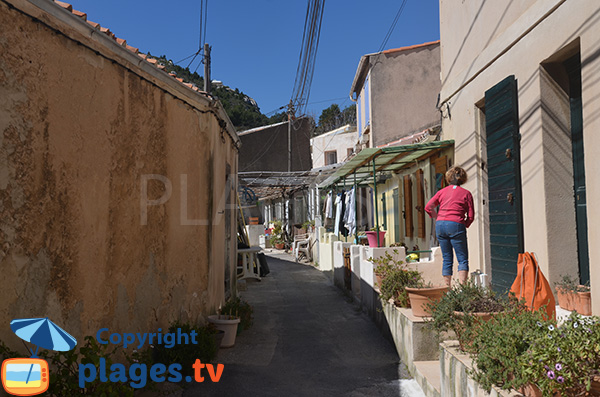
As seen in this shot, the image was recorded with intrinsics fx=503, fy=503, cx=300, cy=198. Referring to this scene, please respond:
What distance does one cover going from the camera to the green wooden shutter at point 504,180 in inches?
227

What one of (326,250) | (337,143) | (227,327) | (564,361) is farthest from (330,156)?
(564,361)

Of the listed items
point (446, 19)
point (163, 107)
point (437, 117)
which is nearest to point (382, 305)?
point (163, 107)

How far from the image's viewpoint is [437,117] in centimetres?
1596

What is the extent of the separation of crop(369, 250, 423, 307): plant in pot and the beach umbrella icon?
163 inches

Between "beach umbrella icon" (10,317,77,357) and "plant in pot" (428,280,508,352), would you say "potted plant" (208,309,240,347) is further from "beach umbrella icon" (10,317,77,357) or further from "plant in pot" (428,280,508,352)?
"beach umbrella icon" (10,317,77,357)

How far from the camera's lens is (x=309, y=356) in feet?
19.7

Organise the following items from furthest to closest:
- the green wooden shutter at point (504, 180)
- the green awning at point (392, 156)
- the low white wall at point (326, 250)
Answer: the low white wall at point (326, 250) → the green awning at point (392, 156) → the green wooden shutter at point (504, 180)

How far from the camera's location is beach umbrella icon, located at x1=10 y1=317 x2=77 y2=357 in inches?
96.4

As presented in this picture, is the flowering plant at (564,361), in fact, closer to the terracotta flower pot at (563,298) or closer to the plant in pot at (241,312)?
the terracotta flower pot at (563,298)

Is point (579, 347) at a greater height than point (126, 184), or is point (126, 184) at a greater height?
point (126, 184)

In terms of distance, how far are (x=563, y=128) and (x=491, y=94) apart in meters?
1.39

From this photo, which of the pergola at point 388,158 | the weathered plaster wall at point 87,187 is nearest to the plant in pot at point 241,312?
the weathered plaster wall at point 87,187

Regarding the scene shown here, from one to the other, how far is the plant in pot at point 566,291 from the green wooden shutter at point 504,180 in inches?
28.6

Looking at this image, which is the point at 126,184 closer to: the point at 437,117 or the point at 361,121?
the point at 437,117
